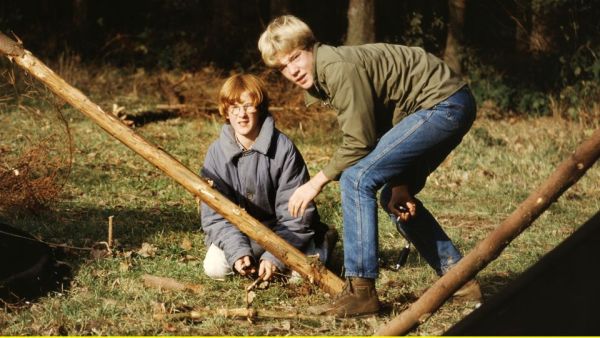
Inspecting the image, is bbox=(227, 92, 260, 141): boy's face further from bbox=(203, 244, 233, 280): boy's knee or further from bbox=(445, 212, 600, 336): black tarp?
bbox=(445, 212, 600, 336): black tarp

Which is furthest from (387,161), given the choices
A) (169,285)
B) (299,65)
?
(169,285)

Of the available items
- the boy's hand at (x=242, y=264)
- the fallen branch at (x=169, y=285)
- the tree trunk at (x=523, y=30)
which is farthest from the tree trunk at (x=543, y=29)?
the fallen branch at (x=169, y=285)

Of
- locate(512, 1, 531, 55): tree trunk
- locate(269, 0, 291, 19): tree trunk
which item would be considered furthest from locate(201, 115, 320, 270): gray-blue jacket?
locate(512, 1, 531, 55): tree trunk

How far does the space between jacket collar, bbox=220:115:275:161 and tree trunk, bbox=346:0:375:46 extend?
7215mm

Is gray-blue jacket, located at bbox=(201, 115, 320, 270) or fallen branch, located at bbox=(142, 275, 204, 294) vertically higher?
gray-blue jacket, located at bbox=(201, 115, 320, 270)

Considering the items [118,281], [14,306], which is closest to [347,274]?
[118,281]

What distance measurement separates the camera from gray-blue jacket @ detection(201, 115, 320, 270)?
5324mm

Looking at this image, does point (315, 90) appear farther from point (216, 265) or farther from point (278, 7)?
point (278, 7)

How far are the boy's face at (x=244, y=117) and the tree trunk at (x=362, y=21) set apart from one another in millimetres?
7222

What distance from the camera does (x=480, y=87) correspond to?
45.1 ft

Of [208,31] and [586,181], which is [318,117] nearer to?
[586,181]

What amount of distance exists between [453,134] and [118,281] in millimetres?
2149

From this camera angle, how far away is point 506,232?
365 centimetres

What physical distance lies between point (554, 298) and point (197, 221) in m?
4.28
